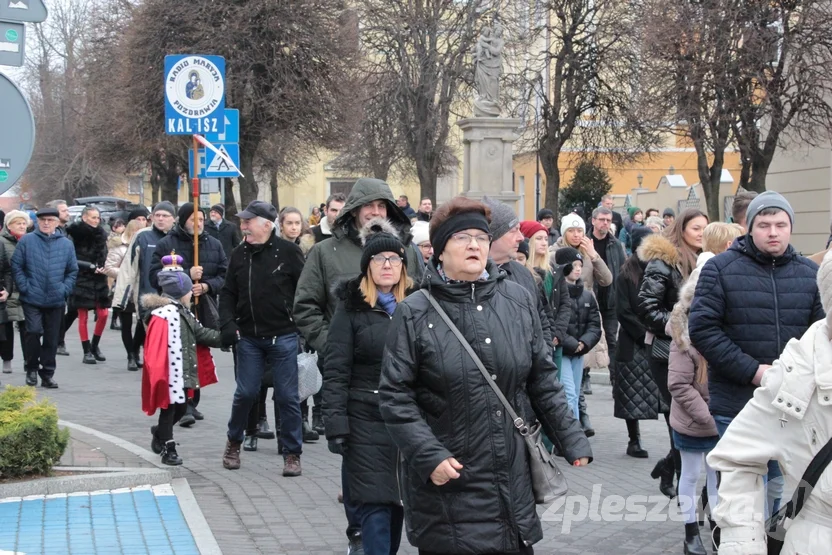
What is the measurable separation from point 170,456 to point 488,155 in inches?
705

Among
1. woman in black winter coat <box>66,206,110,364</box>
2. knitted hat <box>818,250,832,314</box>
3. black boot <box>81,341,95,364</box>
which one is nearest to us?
knitted hat <box>818,250,832,314</box>

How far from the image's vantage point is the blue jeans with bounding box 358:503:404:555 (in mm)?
5891

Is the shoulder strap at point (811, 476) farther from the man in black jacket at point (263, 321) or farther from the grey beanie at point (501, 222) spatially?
Result: the man in black jacket at point (263, 321)

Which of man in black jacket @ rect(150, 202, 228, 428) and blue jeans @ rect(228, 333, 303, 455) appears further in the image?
man in black jacket @ rect(150, 202, 228, 428)

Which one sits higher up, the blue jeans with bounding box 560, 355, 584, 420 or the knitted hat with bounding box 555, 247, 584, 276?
the knitted hat with bounding box 555, 247, 584, 276

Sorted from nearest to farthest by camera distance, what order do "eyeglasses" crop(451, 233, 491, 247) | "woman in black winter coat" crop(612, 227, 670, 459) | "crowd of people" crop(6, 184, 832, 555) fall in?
"crowd of people" crop(6, 184, 832, 555) → "eyeglasses" crop(451, 233, 491, 247) → "woman in black winter coat" crop(612, 227, 670, 459)

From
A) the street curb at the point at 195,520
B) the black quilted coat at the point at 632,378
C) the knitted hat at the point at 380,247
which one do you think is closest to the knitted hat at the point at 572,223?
the black quilted coat at the point at 632,378

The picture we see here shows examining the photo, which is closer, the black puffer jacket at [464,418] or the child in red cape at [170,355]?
the black puffer jacket at [464,418]

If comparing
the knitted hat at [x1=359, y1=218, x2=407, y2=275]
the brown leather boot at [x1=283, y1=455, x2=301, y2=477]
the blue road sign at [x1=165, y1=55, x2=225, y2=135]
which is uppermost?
the blue road sign at [x1=165, y1=55, x2=225, y2=135]

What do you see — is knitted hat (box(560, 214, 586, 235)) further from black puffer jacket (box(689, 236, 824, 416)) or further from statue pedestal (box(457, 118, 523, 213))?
statue pedestal (box(457, 118, 523, 213))

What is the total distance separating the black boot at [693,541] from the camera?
22.1 ft

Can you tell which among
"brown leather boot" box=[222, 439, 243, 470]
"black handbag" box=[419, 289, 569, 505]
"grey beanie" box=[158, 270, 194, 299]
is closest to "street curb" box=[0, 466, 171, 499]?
"brown leather boot" box=[222, 439, 243, 470]

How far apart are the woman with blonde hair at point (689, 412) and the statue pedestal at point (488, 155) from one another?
1907 centimetres

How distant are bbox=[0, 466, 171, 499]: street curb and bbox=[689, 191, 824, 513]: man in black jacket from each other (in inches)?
156
